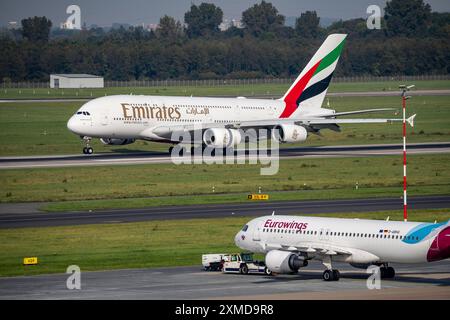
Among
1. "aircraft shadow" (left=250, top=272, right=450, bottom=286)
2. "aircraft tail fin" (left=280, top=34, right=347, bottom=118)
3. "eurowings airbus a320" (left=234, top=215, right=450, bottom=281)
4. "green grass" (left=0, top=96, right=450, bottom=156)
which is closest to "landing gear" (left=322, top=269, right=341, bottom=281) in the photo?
"eurowings airbus a320" (left=234, top=215, right=450, bottom=281)

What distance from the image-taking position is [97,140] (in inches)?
5576

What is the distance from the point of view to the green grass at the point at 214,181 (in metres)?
88.4

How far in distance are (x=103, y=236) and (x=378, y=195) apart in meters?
28.1

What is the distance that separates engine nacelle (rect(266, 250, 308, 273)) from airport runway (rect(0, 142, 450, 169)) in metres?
54.9

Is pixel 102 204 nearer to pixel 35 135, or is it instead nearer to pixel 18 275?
pixel 18 275

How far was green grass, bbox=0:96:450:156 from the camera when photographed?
426 ft

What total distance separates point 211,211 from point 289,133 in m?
37.9

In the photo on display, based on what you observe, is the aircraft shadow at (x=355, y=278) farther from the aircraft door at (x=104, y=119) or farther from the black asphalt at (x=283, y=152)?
the aircraft door at (x=104, y=119)

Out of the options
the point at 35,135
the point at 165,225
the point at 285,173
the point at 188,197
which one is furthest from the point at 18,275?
the point at 35,135

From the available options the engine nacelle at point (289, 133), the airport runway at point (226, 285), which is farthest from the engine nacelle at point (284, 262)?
the engine nacelle at point (289, 133)

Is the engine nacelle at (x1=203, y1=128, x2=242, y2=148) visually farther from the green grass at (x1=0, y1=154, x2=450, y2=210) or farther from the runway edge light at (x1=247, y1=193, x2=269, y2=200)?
the runway edge light at (x1=247, y1=193, x2=269, y2=200)

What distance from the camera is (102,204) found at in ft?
277

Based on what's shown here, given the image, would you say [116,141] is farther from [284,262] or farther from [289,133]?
[284,262]

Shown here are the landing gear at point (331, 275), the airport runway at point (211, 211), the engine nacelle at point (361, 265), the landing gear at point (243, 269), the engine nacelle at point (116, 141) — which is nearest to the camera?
the landing gear at point (331, 275)
